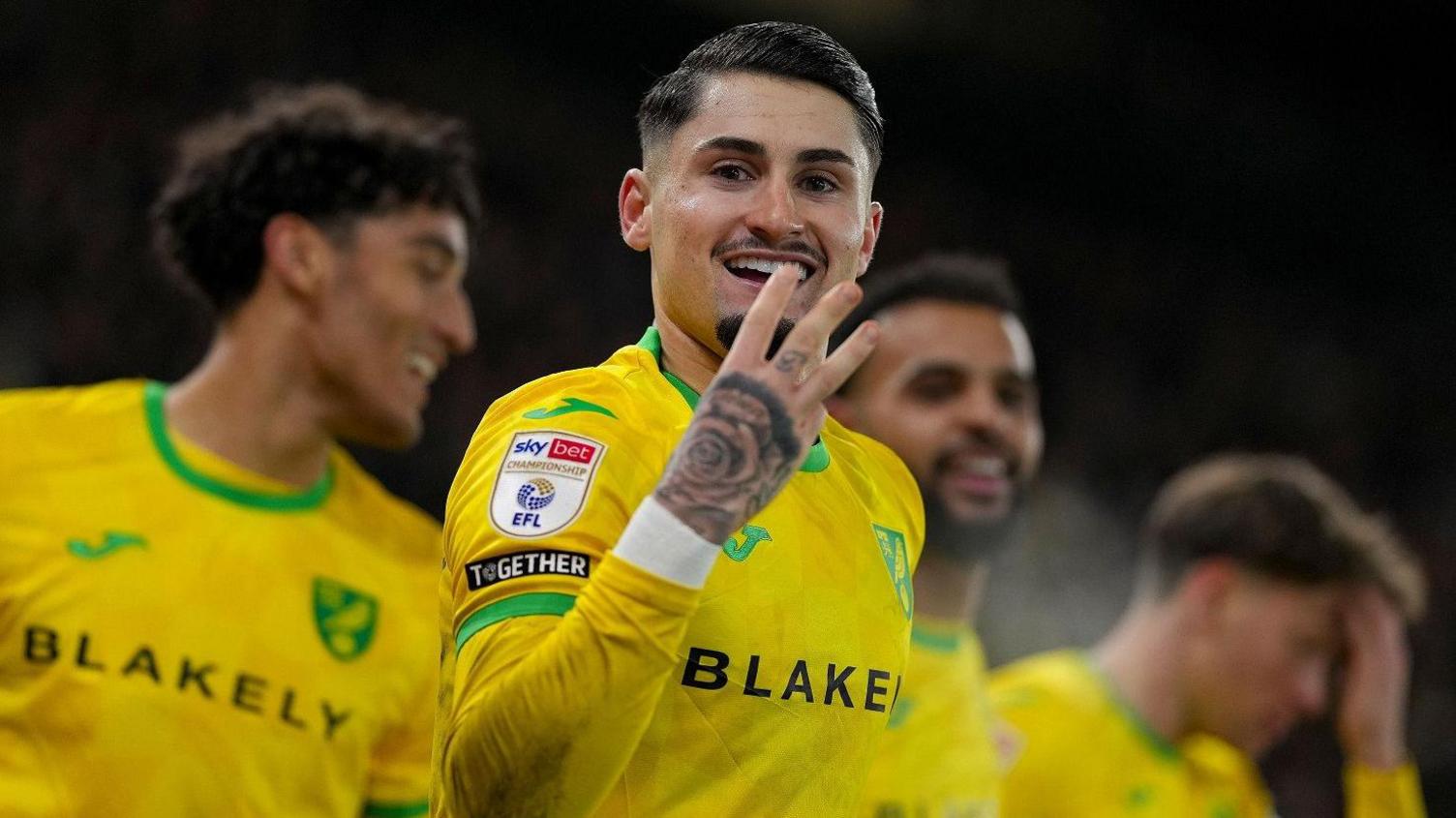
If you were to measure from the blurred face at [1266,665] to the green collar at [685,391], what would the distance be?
408 centimetres

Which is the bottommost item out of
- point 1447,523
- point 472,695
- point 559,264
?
point 472,695

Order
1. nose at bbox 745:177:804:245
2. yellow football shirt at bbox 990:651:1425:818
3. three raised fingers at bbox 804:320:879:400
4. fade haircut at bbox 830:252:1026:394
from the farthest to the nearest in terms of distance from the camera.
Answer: yellow football shirt at bbox 990:651:1425:818, fade haircut at bbox 830:252:1026:394, nose at bbox 745:177:804:245, three raised fingers at bbox 804:320:879:400

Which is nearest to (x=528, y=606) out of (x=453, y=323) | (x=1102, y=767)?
(x=453, y=323)

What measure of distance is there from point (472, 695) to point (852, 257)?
2.88 ft

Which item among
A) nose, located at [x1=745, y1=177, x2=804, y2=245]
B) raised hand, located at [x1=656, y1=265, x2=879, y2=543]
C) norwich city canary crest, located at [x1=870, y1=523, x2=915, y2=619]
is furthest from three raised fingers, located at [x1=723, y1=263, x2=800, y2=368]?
norwich city canary crest, located at [x1=870, y1=523, x2=915, y2=619]

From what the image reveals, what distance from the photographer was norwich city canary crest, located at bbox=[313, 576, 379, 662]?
413 cm

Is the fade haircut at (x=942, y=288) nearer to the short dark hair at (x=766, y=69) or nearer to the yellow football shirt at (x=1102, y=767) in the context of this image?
the yellow football shirt at (x=1102, y=767)

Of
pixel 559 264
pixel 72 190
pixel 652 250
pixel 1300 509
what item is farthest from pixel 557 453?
pixel 559 264

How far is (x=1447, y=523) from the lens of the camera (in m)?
13.6

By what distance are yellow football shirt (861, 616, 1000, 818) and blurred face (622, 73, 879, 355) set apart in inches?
90.3

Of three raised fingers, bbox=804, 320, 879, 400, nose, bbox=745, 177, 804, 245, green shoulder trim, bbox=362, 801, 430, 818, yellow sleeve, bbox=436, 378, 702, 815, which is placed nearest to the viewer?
yellow sleeve, bbox=436, 378, 702, 815

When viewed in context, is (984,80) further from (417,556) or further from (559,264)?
(417,556)

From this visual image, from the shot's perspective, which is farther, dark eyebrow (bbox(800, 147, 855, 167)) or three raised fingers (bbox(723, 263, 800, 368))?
dark eyebrow (bbox(800, 147, 855, 167))

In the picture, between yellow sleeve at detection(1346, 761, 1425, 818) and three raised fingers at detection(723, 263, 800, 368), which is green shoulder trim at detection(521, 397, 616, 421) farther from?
yellow sleeve at detection(1346, 761, 1425, 818)
